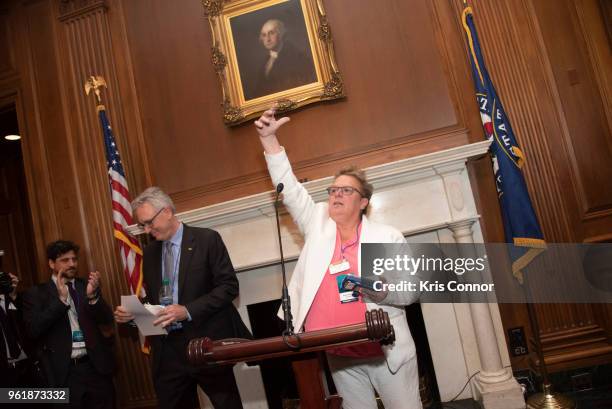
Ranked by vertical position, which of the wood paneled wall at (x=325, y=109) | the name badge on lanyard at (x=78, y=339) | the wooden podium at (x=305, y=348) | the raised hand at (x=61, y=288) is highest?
the wood paneled wall at (x=325, y=109)

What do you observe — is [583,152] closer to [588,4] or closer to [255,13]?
[588,4]

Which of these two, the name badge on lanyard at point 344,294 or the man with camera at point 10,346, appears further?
the man with camera at point 10,346

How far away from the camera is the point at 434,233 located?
3480 millimetres

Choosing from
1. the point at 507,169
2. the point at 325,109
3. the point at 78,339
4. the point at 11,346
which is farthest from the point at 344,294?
the point at 11,346

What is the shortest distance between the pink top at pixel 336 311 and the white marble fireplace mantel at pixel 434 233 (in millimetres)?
1211

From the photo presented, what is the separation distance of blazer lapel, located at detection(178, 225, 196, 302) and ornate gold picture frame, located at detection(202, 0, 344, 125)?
4.51 feet

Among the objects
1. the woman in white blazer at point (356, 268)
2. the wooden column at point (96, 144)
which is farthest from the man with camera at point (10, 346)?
the woman in white blazer at point (356, 268)

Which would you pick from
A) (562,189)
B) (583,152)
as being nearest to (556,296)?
(562,189)

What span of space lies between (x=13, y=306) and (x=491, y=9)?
387 cm

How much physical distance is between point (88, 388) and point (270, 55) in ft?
8.57

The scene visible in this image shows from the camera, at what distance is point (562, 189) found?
3426 mm

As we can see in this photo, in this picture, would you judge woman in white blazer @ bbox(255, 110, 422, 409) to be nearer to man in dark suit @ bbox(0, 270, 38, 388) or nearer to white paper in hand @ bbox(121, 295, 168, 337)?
white paper in hand @ bbox(121, 295, 168, 337)

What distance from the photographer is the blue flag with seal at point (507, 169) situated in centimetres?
314

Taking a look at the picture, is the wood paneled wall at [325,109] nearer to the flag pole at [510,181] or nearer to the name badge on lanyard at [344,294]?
the flag pole at [510,181]
